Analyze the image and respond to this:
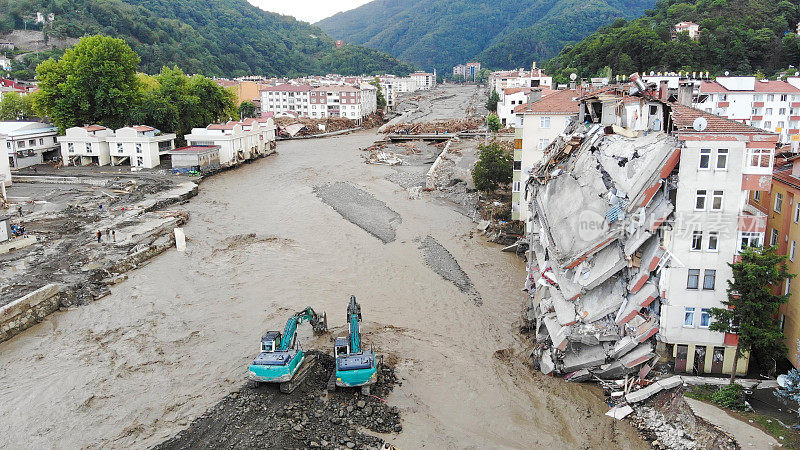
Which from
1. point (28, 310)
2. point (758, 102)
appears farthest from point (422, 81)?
point (28, 310)

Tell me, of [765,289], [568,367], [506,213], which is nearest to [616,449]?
[568,367]

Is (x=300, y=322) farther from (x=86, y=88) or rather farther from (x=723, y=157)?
(x=86, y=88)

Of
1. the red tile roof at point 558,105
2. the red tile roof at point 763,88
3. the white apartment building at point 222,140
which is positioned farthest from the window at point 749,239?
the white apartment building at point 222,140

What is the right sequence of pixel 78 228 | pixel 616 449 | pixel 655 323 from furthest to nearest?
1. pixel 78 228
2. pixel 655 323
3. pixel 616 449

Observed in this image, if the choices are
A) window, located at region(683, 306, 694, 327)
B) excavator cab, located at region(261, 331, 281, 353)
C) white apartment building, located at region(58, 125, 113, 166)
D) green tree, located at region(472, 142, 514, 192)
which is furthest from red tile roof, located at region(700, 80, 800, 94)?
white apartment building, located at region(58, 125, 113, 166)

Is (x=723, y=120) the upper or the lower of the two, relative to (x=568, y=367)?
upper

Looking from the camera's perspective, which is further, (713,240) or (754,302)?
(713,240)

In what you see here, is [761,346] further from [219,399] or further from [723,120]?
[219,399]
